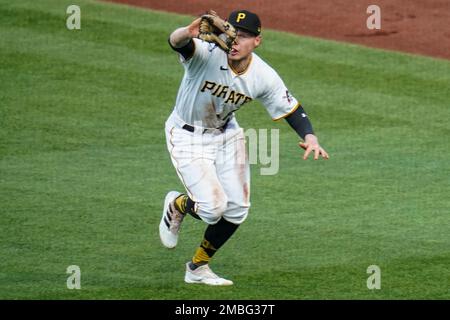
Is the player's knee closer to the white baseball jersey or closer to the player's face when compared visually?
the white baseball jersey

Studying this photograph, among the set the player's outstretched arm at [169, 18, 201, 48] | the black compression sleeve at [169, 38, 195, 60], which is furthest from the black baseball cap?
the player's outstretched arm at [169, 18, 201, 48]

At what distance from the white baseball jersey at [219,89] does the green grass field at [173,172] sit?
3.85ft

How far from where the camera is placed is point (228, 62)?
26.5 ft

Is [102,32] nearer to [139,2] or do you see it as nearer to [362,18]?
[139,2]

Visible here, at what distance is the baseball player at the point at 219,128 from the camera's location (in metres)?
8.02

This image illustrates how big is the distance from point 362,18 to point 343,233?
23.3 feet

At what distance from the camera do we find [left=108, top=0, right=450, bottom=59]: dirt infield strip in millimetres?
15141

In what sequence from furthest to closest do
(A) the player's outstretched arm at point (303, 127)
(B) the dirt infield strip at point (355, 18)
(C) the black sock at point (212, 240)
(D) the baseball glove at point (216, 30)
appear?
(B) the dirt infield strip at point (355, 18)
(C) the black sock at point (212, 240)
(A) the player's outstretched arm at point (303, 127)
(D) the baseball glove at point (216, 30)

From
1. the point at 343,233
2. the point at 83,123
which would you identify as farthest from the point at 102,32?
the point at 343,233

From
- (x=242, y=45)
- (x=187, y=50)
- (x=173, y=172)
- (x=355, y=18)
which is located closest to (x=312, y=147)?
(x=242, y=45)

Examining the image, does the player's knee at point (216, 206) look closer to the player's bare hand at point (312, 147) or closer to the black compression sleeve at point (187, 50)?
the player's bare hand at point (312, 147)

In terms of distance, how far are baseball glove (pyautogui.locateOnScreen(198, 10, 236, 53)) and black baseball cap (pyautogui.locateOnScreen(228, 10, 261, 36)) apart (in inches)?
12.5

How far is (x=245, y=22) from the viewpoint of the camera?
8.02 meters

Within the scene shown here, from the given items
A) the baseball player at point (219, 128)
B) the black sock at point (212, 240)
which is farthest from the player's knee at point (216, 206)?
the black sock at point (212, 240)
